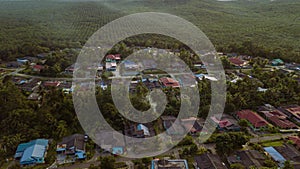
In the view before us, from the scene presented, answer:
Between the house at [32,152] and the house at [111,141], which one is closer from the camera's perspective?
the house at [32,152]

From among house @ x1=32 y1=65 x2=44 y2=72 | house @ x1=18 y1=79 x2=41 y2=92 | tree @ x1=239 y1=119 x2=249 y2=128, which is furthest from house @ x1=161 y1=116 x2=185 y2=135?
house @ x1=32 y1=65 x2=44 y2=72

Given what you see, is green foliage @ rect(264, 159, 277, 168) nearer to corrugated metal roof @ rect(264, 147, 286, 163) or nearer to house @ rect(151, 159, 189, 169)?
corrugated metal roof @ rect(264, 147, 286, 163)

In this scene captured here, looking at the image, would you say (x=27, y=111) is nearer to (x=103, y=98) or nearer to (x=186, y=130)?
(x=103, y=98)

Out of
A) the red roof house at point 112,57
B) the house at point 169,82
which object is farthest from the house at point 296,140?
the red roof house at point 112,57

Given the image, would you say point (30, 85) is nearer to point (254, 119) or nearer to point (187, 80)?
point (187, 80)

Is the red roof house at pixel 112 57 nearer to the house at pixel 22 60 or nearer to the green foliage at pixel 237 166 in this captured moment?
the house at pixel 22 60

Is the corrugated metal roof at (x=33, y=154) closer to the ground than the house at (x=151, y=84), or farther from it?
closer to the ground
